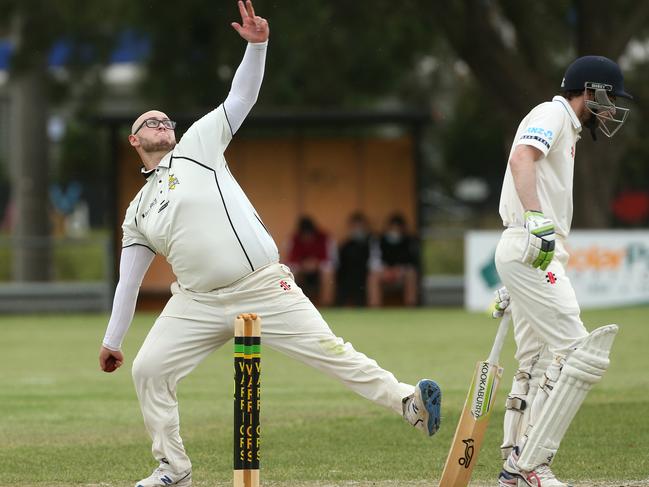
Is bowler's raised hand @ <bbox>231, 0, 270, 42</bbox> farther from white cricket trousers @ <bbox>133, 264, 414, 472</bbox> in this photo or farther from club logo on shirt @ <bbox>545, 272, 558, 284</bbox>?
club logo on shirt @ <bbox>545, 272, 558, 284</bbox>

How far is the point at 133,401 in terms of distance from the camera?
1212 cm

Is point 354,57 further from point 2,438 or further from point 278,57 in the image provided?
point 2,438

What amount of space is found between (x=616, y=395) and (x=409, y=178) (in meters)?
13.3

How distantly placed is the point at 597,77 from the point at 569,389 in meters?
1.67

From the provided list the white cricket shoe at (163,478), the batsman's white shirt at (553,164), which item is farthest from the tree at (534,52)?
the white cricket shoe at (163,478)

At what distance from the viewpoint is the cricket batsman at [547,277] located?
676 centimetres

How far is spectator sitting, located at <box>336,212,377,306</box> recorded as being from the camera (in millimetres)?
23750

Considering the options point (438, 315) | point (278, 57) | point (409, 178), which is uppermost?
point (278, 57)

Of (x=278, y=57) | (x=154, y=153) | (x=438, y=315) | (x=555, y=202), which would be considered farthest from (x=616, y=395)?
(x=278, y=57)

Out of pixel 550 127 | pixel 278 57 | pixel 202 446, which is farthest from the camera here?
pixel 278 57

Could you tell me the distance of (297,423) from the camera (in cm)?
1045

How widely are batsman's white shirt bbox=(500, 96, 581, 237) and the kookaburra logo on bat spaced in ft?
3.80

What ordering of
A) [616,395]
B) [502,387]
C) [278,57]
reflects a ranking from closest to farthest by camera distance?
[616,395], [502,387], [278,57]

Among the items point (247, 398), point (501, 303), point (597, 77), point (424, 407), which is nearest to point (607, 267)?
point (501, 303)
